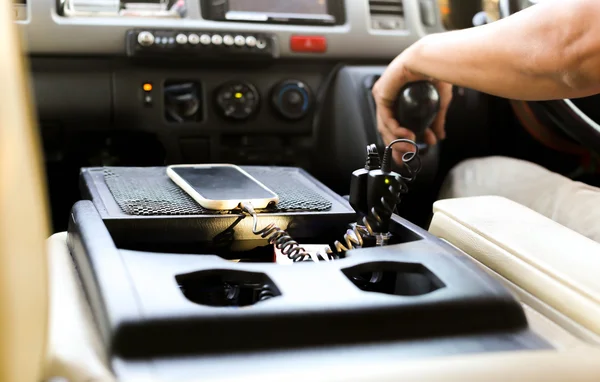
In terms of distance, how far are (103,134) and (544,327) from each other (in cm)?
94

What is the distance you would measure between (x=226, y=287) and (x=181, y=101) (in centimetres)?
74

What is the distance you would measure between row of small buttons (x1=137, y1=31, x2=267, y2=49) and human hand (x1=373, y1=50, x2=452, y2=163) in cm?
27

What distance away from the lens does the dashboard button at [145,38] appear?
1.21 m

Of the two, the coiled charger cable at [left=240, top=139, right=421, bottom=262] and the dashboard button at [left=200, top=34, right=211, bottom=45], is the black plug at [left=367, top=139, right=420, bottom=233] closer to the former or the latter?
the coiled charger cable at [left=240, top=139, right=421, bottom=262]

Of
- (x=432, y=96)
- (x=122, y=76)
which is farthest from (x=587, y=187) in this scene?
(x=122, y=76)

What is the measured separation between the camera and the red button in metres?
1.31

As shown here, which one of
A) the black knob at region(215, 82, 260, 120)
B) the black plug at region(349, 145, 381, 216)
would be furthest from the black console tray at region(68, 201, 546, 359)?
the black knob at region(215, 82, 260, 120)

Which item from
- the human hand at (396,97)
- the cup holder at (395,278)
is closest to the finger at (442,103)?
the human hand at (396,97)

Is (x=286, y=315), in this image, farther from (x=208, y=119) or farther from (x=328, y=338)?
(x=208, y=119)

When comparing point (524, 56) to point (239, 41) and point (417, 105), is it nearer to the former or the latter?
point (417, 105)

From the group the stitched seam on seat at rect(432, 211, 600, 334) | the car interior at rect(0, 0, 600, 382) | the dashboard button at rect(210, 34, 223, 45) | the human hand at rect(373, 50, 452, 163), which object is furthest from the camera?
the dashboard button at rect(210, 34, 223, 45)

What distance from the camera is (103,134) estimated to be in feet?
4.24

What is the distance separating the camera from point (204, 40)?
4.09 feet

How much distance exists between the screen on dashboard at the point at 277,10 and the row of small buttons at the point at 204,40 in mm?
48
